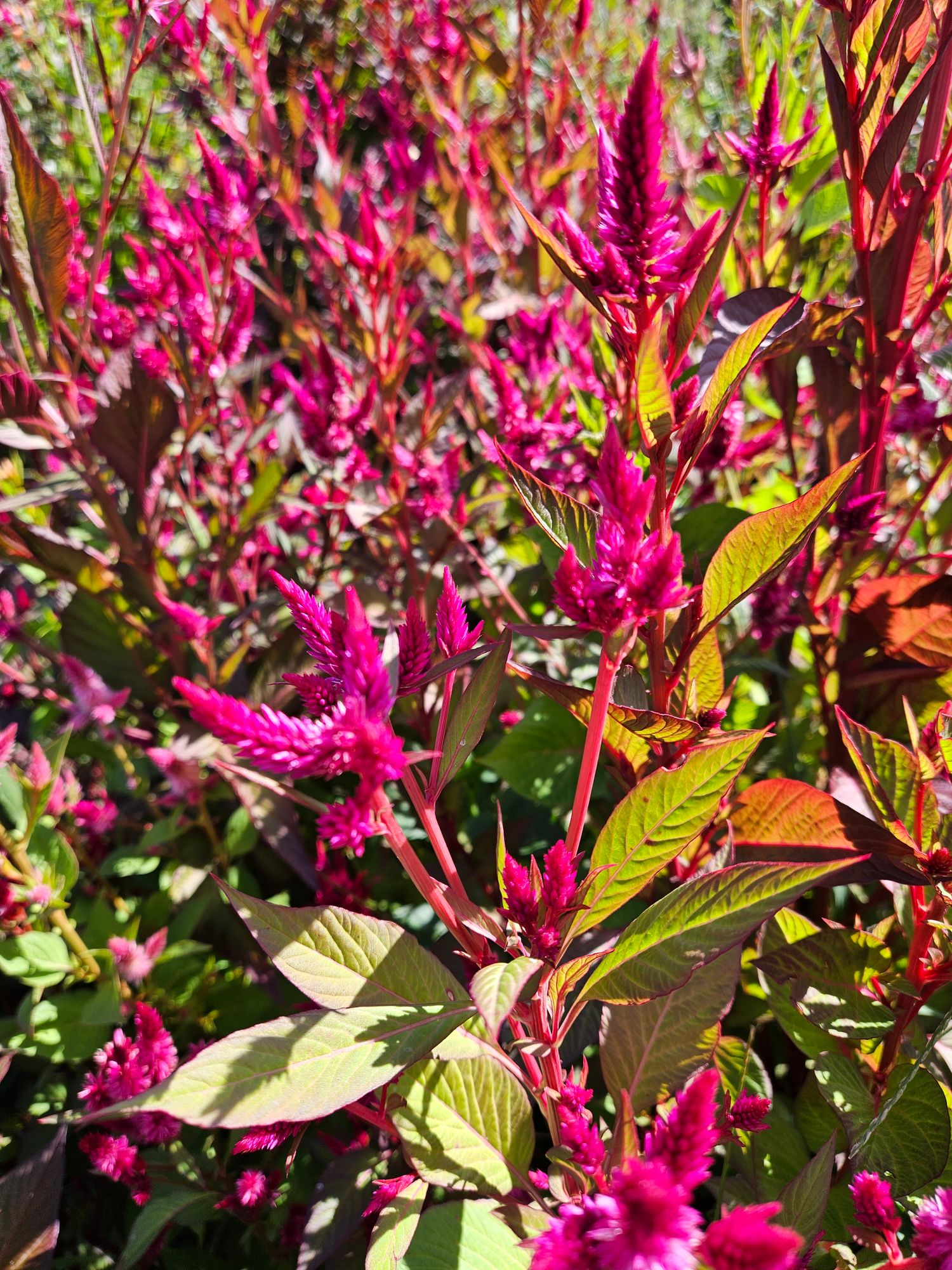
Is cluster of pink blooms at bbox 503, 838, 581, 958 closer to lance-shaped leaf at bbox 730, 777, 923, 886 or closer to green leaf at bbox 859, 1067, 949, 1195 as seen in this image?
lance-shaped leaf at bbox 730, 777, 923, 886

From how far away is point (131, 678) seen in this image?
155 centimetres

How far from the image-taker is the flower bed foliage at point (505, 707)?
0.58 metres

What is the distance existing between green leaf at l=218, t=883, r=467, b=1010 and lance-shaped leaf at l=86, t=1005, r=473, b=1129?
16 millimetres

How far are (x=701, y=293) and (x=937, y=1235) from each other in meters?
0.68

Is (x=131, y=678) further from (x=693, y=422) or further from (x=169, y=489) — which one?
(x=693, y=422)

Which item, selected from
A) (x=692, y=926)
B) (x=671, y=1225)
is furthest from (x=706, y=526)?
(x=671, y=1225)

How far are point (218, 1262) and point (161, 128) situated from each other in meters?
4.76

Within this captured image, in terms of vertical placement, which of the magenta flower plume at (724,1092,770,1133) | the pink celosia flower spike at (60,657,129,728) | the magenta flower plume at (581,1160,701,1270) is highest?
the magenta flower plume at (581,1160,701,1270)

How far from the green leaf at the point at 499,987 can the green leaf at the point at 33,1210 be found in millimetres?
756

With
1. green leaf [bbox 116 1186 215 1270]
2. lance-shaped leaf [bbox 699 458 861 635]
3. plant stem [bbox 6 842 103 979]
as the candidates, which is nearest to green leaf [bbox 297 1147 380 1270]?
green leaf [bbox 116 1186 215 1270]

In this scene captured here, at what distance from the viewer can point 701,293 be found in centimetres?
66

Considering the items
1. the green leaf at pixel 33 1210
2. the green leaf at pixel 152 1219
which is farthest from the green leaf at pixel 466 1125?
the green leaf at pixel 33 1210

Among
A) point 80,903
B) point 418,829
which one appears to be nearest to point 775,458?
point 418,829

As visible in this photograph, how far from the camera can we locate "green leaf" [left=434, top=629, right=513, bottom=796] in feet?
2.16
